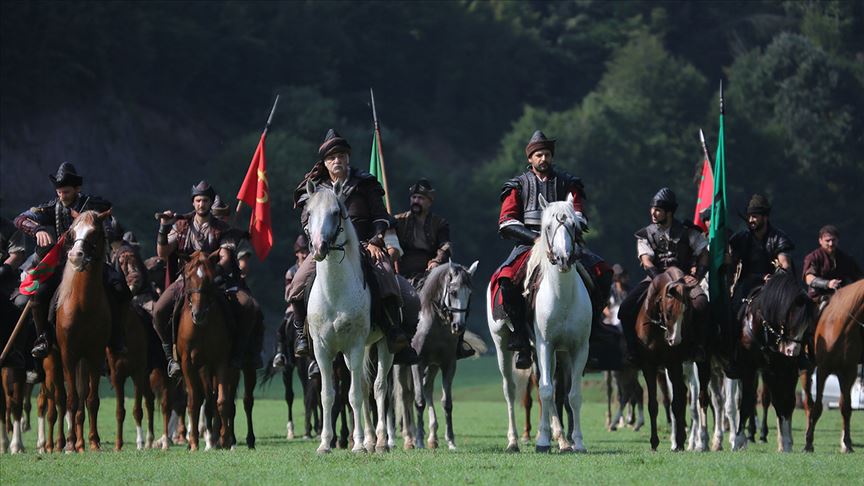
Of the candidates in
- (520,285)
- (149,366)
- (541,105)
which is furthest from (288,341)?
(541,105)

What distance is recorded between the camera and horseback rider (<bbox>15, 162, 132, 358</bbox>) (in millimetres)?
19266

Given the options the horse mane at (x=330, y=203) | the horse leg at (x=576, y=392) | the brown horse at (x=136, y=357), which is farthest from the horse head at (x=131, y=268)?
the horse leg at (x=576, y=392)

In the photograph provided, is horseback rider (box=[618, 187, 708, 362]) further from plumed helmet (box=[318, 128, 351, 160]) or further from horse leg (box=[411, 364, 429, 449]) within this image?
plumed helmet (box=[318, 128, 351, 160])

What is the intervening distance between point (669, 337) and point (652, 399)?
2.61ft

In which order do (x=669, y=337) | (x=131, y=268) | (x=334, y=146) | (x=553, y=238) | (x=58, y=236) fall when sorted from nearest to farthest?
(x=553, y=238) < (x=334, y=146) < (x=669, y=337) < (x=58, y=236) < (x=131, y=268)

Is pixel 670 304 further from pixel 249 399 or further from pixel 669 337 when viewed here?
pixel 249 399

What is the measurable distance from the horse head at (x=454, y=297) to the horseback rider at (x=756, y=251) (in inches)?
126

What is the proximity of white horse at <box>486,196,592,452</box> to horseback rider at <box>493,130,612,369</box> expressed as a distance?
371mm

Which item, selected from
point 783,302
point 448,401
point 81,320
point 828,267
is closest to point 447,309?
point 448,401

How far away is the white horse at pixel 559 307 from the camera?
1680 cm

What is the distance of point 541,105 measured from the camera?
109m

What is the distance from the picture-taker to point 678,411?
19.2 m

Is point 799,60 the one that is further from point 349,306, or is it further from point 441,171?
point 349,306

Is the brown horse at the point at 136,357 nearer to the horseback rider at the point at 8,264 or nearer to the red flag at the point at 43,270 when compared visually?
the red flag at the point at 43,270
